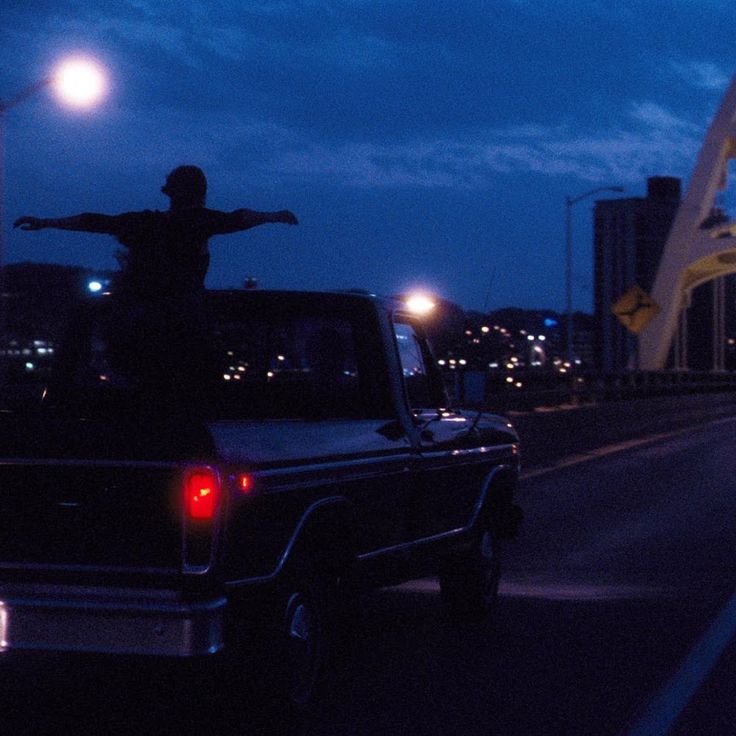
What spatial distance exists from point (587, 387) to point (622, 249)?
78.8 metres

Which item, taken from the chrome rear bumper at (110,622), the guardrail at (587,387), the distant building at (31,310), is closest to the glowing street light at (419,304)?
the guardrail at (587,387)

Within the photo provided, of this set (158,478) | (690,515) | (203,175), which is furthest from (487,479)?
(690,515)

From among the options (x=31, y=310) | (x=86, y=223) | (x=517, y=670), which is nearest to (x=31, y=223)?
(x=86, y=223)

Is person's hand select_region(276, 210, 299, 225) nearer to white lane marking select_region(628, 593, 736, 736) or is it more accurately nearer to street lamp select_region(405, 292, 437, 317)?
street lamp select_region(405, 292, 437, 317)

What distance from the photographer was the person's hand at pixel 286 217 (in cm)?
700

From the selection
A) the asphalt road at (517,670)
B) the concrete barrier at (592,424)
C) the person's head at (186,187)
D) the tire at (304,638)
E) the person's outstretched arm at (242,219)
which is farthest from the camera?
the concrete barrier at (592,424)

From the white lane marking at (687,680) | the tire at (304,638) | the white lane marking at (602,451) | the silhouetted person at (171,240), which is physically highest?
the silhouetted person at (171,240)

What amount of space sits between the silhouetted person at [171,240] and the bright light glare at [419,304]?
1437 millimetres

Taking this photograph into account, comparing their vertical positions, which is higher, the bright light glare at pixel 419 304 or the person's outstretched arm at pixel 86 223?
the person's outstretched arm at pixel 86 223

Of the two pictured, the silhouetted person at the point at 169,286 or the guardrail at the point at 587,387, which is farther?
the guardrail at the point at 587,387

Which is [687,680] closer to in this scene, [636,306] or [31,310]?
[31,310]

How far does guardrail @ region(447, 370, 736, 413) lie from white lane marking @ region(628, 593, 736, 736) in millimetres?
1932

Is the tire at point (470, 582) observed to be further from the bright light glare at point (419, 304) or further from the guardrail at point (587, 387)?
the bright light glare at point (419, 304)

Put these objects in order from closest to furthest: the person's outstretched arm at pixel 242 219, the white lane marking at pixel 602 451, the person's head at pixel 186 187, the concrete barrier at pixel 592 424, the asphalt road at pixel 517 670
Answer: the asphalt road at pixel 517 670 → the person's outstretched arm at pixel 242 219 → the person's head at pixel 186 187 → the white lane marking at pixel 602 451 → the concrete barrier at pixel 592 424
